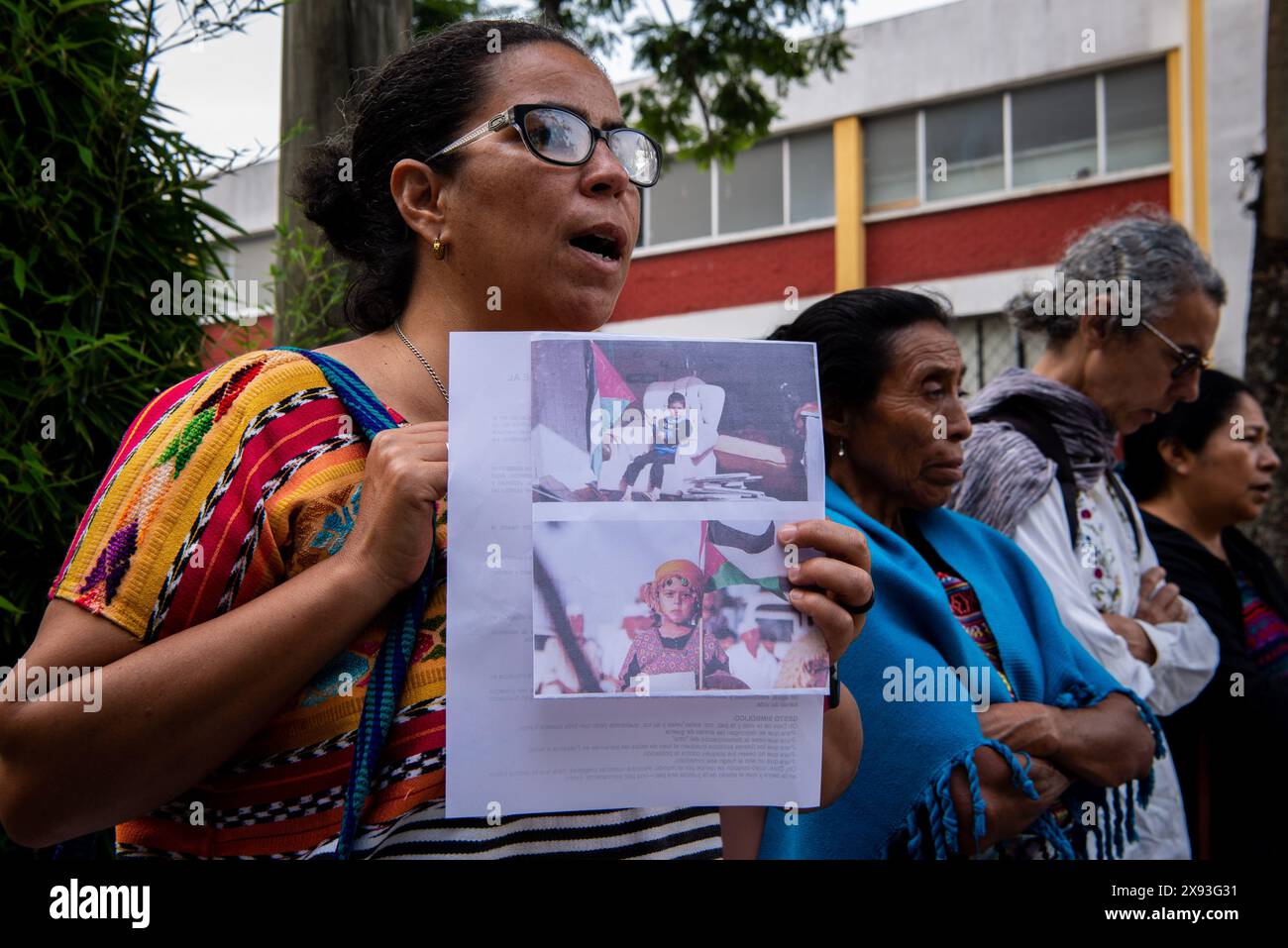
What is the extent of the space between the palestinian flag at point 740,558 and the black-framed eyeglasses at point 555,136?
55 cm

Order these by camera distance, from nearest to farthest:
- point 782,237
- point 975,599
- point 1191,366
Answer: point 975,599 → point 1191,366 → point 782,237

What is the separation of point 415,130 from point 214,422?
0.54m

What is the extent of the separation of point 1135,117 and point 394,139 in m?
14.4

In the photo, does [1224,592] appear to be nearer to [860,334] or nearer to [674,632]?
[860,334]

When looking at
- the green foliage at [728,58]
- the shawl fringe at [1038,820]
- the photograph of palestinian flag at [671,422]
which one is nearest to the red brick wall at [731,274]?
A: the green foliage at [728,58]

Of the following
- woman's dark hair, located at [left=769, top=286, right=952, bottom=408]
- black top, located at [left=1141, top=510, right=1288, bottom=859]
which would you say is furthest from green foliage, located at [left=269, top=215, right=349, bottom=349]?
black top, located at [left=1141, top=510, right=1288, bottom=859]

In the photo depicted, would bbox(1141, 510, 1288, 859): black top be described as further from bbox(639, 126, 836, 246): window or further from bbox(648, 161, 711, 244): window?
bbox(648, 161, 711, 244): window

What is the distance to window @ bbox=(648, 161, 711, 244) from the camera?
1725 centimetres

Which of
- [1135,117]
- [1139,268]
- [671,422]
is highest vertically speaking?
[1135,117]

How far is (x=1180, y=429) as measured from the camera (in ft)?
13.2

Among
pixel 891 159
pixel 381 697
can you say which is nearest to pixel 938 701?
pixel 381 697
